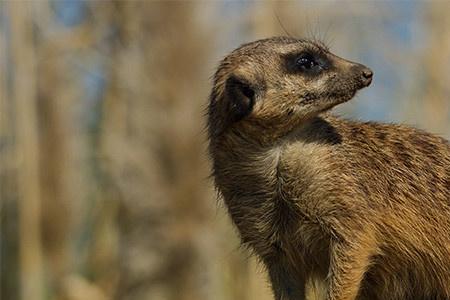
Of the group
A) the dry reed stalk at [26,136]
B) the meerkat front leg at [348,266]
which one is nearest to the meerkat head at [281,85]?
the meerkat front leg at [348,266]

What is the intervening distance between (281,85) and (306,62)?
0.34ft

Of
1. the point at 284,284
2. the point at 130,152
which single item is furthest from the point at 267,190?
the point at 130,152

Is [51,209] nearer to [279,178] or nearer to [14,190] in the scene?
[14,190]

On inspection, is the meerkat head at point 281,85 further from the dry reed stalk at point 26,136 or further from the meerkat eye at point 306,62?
the dry reed stalk at point 26,136

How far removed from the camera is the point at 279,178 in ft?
9.83

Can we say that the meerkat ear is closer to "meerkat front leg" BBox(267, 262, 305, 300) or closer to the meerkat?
the meerkat

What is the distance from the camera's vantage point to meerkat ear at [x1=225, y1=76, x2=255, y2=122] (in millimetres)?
2953

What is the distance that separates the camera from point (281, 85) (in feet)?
9.69

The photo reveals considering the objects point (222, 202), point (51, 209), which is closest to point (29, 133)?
point (51, 209)

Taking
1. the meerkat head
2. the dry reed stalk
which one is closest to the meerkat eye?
the meerkat head

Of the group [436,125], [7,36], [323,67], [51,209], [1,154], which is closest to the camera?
[323,67]

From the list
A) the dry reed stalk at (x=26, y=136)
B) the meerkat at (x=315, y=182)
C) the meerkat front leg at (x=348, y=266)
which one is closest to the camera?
the meerkat front leg at (x=348, y=266)

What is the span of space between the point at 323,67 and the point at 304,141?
239 mm

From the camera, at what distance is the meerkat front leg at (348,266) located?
2773mm
